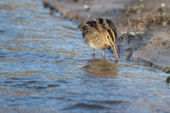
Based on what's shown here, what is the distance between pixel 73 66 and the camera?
8.48 m

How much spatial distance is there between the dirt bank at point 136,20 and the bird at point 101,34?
0.72 m

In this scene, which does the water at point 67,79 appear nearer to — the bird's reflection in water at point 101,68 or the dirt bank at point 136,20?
the bird's reflection in water at point 101,68

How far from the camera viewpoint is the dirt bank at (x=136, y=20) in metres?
9.29

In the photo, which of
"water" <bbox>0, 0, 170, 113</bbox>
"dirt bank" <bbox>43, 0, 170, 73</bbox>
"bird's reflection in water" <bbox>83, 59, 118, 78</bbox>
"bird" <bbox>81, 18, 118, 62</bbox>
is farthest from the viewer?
"dirt bank" <bbox>43, 0, 170, 73</bbox>

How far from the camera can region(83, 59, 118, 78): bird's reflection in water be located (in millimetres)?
7904

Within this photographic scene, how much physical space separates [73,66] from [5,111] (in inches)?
118

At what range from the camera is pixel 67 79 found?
7.44m

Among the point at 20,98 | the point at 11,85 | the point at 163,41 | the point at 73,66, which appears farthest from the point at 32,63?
the point at 163,41

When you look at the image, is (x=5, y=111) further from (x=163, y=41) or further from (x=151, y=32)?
(x=151, y=32)

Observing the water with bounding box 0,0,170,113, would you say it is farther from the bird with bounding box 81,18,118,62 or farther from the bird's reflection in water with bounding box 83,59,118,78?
the bird with bounding box 81,18,118,62

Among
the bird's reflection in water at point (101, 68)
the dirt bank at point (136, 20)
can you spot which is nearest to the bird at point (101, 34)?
the bird's reflection in water at point (101, 68)

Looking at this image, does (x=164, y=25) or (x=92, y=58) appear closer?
(x=92, y=58)

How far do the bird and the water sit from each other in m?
0.40

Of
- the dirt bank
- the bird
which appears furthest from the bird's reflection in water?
the dirt bank
